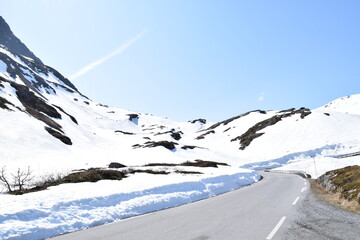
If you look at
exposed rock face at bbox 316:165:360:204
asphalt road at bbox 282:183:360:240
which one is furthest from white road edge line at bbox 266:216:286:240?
exposed rock face at bbox 316:165:360:204

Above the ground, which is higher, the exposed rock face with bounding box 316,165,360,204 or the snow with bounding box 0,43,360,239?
the snow with bounding box 0,43,360,239

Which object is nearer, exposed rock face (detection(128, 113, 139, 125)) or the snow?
the snow

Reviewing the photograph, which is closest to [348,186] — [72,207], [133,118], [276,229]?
[276,229]

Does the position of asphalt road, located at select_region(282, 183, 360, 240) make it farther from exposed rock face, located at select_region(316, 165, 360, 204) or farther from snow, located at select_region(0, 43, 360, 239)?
snow, located at select_region(0, 43, 360, 239)

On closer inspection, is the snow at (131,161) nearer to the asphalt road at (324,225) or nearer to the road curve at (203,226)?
the road curve at (203,226)

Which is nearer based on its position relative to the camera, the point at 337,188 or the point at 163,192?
the point at 163,192

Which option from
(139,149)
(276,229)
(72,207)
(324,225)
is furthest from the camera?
(139,149)

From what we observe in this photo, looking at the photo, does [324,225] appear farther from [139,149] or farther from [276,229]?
[139,149]

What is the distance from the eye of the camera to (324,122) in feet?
317

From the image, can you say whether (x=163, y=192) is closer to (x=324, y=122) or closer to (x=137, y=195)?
(x=137, y=195)

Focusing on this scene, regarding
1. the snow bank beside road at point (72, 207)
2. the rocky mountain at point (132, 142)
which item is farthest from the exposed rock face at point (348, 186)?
the rocky mountain at point (132, 142)

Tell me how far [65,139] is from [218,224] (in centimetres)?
6008

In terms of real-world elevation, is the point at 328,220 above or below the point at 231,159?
below

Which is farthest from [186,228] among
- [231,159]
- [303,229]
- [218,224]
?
[231,159]
